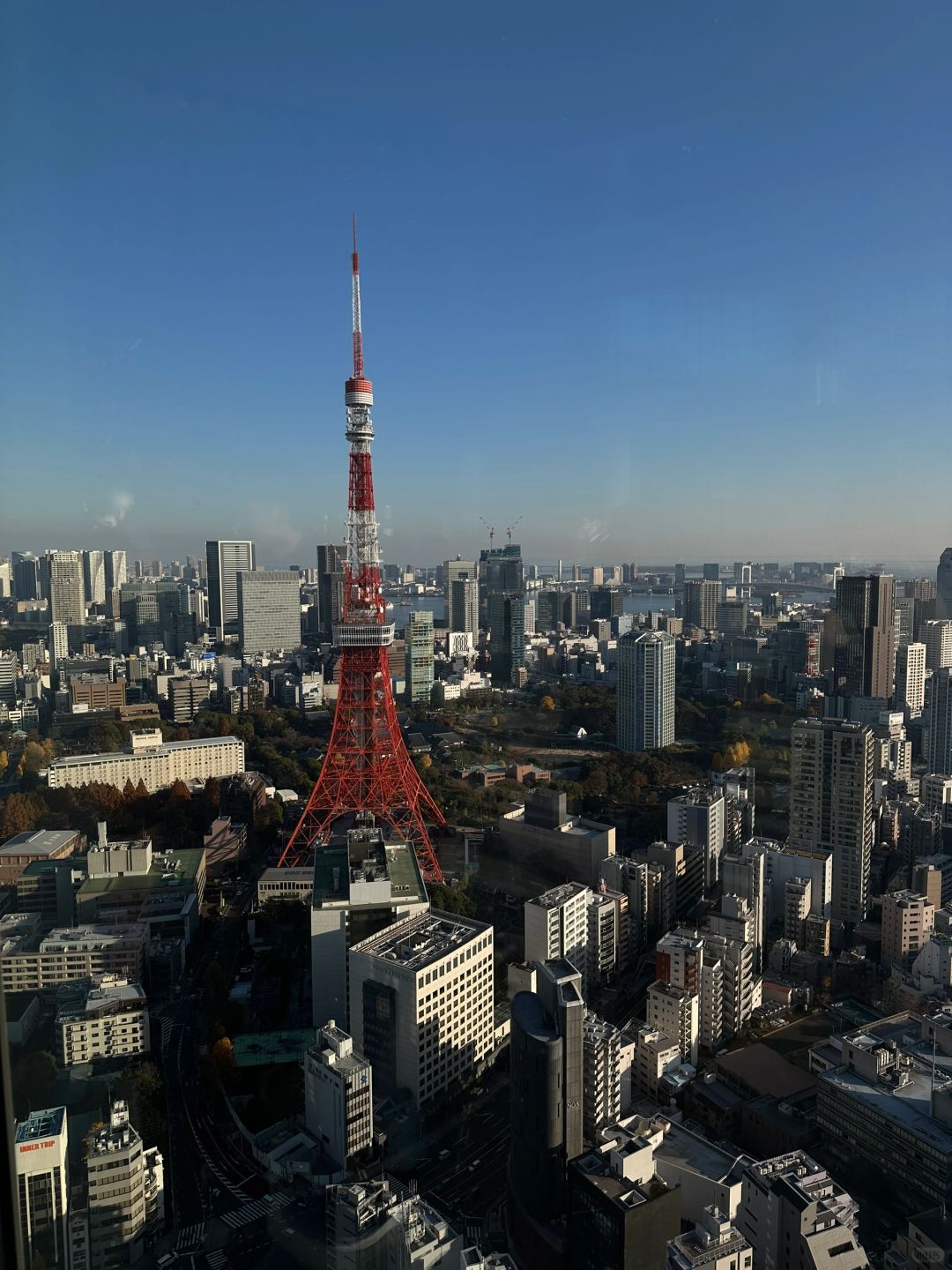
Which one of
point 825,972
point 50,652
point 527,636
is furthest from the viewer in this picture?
point 527,636

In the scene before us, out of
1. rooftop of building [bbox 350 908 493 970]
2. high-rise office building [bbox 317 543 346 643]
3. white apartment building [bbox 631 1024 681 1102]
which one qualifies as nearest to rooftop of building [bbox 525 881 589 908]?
rooftop of building [bbox 350 908 493 970]

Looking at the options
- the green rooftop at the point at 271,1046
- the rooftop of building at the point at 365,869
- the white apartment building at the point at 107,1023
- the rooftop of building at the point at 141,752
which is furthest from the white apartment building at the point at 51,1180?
the rooftop of building at the point at 141,752

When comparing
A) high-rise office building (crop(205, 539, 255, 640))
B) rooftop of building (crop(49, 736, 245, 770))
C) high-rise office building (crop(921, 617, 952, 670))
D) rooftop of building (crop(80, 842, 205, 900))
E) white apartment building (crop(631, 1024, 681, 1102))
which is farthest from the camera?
high-rise office building (crop(205, 539, 255, 640))

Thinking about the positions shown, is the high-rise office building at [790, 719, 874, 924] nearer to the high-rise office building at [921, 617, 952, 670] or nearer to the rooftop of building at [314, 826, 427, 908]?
the rooftop of building at [314, 826, 427, 908]

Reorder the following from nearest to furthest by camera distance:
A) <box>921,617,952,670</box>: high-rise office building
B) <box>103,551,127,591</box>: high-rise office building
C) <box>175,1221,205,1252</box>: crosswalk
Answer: <box>175,1221,205,1252</box>: crosswalk
<box>103,551,127,591</box>: high-rise office building
<box>921,617,952,670</box>: high-rise office building

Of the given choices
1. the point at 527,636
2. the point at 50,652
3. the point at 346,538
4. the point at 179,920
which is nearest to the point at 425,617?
the point at 527,636

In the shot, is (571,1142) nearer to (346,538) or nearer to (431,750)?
(346,538)

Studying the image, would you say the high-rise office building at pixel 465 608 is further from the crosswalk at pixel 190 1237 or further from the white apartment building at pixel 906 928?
the crosswalk at pixel 190 1237
